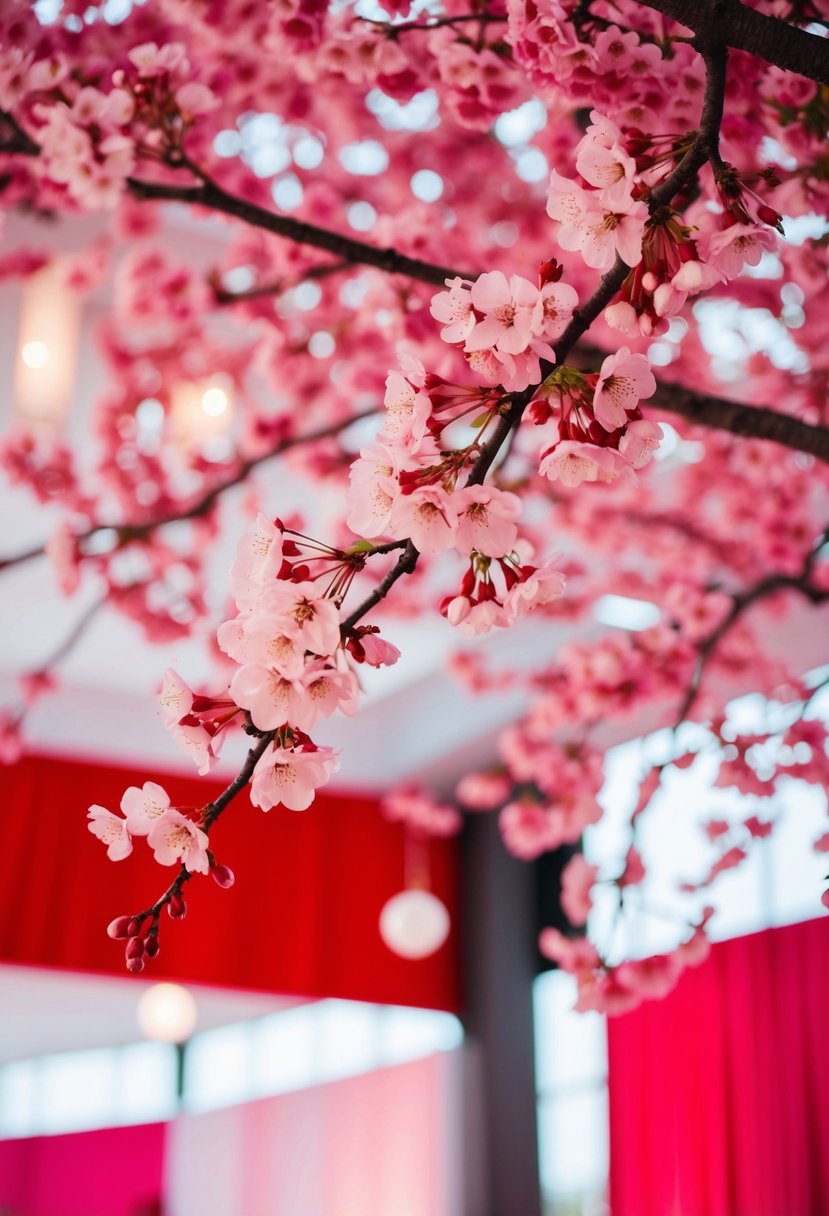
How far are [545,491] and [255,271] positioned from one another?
0.78 meters

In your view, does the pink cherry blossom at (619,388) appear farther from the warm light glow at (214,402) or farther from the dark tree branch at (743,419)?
the warm light glow at (214,402)

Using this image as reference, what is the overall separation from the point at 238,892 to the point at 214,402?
3.75 m

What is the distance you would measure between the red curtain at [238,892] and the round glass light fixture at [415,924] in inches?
17.4

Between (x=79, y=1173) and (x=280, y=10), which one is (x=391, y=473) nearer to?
(x=280, y=10)

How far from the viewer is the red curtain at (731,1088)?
473cm

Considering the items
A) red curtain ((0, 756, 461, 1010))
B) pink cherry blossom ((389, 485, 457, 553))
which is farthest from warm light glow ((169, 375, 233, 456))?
red curtain ((0, 756, 461, 1010))

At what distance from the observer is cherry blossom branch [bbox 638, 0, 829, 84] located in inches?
44.0

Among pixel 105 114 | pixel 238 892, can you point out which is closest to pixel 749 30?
pixel 105 114

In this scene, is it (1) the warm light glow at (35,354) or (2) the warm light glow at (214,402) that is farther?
(2) the warm light glow at (214,402)

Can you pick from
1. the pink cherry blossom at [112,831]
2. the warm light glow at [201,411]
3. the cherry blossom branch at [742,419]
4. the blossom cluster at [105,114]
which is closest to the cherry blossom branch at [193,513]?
the blossom cluster at [105,114]

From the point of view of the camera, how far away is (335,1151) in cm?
746

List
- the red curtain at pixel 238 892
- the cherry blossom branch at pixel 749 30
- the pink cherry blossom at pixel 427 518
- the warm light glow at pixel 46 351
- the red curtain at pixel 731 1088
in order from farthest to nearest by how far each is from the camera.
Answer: the red curtain at pixel 238 892, the red curtain at pixel 731 1088, the warm light glow at pixel 46 351, the cherry blossom branch at pixel 749 30, the pink cherry blossom at pixel 427 518

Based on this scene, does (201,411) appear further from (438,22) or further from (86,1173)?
(86,1173)

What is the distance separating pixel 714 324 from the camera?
3744 millimetres
